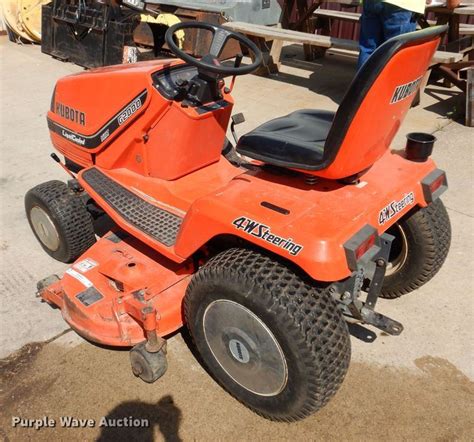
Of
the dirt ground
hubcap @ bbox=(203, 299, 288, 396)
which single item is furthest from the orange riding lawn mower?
the dirt ground

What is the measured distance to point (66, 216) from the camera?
2746mm

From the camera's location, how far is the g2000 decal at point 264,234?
1677 millimetres

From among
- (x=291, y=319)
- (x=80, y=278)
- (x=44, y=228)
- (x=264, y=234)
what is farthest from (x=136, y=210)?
(x=291, y=319)

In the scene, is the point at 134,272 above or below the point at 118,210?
below

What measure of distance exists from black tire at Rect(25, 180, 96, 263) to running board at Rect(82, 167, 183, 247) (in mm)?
194

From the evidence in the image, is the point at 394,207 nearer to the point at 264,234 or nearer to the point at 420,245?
the point at 420,245

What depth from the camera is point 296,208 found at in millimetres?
1863

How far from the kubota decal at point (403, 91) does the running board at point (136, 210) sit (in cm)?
115

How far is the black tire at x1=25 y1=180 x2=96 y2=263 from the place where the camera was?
2.75 meters

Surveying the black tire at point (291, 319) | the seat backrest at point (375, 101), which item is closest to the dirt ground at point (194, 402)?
the black tire at point (291, 319)

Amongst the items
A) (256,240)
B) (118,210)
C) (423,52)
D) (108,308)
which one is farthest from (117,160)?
(423,52)

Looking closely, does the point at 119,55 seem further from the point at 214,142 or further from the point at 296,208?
the point at 296,208

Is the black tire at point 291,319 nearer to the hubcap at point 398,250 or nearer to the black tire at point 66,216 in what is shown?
the hubcap at point 398,250

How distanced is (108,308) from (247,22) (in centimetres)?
632
